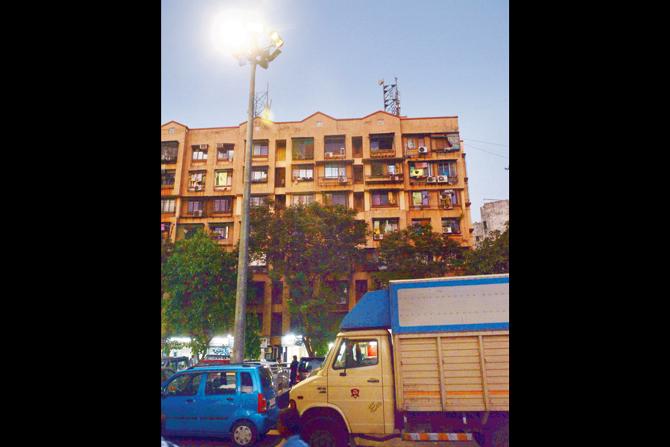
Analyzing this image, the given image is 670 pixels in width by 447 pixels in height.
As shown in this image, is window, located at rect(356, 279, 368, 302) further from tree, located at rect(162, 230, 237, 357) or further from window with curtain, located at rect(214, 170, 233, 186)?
window with curtain, located at rect(214, 170, 233, 186)

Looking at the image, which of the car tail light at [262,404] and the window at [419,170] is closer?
the car tail light at [262,404]

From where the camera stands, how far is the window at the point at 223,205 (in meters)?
33.8

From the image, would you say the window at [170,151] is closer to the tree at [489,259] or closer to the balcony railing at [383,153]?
the balcony railing at [383,153]

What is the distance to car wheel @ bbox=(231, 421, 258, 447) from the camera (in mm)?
7438

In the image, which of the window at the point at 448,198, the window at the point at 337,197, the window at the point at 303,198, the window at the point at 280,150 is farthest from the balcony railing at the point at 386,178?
the window at the point at 280,150

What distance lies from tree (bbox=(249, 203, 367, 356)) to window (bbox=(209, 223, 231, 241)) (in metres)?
8.91

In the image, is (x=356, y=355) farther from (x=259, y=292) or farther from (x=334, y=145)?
(x=334, y=145)

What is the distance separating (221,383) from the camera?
25.8 feet

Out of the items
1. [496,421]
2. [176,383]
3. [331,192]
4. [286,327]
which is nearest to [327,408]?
[496,421]

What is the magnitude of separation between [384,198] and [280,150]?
33.2 ft

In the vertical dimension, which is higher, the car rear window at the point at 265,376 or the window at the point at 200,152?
the window at the point at 200,152

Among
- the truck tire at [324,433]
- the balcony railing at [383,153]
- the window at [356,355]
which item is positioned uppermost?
the balcony railing at [383,153]

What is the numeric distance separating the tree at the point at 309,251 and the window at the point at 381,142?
1125 centimetres
